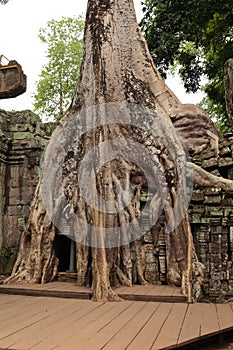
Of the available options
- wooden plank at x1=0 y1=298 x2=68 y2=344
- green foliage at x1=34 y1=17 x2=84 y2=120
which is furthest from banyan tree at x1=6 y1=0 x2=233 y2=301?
green foliage at x1=34 y1=17 x2=84 y2=120

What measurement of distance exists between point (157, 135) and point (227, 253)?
1718 mm

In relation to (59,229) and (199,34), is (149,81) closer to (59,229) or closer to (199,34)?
(59,229)

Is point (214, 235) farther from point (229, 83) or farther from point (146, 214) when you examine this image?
point (229, 83)

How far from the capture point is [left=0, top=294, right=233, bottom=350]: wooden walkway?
2.32 meters

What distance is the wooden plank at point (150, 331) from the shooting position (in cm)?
228

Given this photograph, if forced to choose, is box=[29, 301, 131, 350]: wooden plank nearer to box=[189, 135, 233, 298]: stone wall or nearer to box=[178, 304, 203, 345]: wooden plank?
box=[178, 304, 203, 345]: wooden plank

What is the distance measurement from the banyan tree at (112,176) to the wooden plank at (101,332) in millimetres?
722

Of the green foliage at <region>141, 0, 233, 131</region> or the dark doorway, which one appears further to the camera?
the green foliage at <region>141, 0, 233, 131</region>

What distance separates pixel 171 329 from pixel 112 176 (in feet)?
7.82

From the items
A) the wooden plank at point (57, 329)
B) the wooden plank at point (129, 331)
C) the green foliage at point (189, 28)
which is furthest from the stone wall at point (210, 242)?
the green foliage at point (189, 28)

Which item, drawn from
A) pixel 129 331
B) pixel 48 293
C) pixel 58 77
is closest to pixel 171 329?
pixel 129 331

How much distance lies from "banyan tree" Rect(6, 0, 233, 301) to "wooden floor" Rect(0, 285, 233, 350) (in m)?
0.50

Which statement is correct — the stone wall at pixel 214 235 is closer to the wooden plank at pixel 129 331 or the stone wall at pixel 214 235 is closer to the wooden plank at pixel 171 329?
the wooden plank at pixel 171 329

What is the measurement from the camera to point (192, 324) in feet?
9.25
